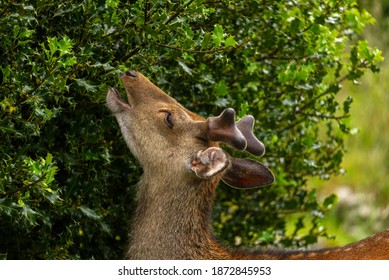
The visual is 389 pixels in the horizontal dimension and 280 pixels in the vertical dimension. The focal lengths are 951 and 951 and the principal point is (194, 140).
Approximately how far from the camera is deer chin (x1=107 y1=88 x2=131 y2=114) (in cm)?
569

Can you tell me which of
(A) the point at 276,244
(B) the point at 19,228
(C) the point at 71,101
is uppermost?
(C) the point at 71,101

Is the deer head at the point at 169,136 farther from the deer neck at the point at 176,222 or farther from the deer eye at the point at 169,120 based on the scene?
the deer neck at the point at 176,222

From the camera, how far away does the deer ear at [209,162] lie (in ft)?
18.4

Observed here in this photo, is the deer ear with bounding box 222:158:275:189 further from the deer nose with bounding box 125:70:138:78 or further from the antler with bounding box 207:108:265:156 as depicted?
the deer nose with bounding box 125:70:138:78

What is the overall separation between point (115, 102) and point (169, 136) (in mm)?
425

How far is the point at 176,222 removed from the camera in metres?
5.88

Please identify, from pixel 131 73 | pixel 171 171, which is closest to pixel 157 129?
pixel 171 171

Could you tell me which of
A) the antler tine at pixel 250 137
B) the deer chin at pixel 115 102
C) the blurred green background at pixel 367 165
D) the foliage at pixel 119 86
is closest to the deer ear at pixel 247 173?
the antler tine at pixel 250 137

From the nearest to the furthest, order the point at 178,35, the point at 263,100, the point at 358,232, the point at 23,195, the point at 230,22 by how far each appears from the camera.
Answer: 1. the point at 23,195
2. the point at 178,35
3. the point at 230,22
4. the point at 263,100
5. the point at 358,232

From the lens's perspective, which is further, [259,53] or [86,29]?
[259,53]

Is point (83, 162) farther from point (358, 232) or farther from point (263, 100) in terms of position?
point (358, 232)

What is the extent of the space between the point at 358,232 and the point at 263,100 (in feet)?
13.1

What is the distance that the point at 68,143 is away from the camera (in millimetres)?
5762
